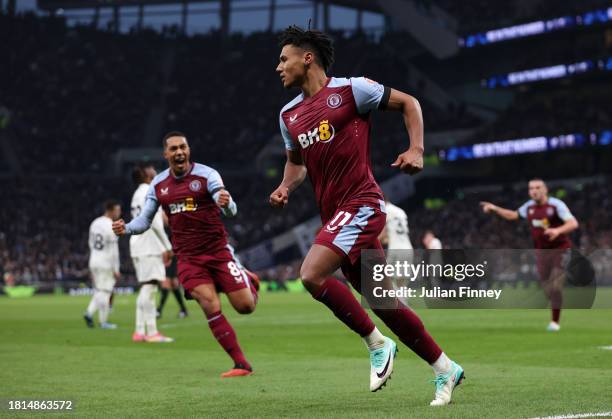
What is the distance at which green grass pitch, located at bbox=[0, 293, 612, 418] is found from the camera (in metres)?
7.14

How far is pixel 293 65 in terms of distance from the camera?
7.26 meters

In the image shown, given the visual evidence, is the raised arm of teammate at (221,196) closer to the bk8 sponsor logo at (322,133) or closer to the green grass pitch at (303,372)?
the green grass pitch at (303,372)

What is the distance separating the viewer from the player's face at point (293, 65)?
726 centimetres

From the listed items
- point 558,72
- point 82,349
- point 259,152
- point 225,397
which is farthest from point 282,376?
point 259,152

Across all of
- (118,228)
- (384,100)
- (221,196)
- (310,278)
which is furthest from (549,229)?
(310,278)

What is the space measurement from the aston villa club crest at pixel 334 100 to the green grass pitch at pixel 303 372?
2.08 meters

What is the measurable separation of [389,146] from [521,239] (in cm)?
1415

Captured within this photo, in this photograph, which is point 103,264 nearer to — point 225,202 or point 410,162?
point 225,202

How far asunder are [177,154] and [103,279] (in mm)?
8467

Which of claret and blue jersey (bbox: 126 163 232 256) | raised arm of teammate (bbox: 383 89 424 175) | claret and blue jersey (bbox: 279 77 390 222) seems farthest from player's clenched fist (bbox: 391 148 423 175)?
claret and blue jersey (bbox: 126 163 232 256)

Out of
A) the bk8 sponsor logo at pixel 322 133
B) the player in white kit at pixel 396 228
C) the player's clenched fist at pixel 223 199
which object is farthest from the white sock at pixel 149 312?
the bk8 sponsor logo at pixel 322 133

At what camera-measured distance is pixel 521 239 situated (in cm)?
4381

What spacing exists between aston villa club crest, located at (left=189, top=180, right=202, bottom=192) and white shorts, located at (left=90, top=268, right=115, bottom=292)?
27.4 feet

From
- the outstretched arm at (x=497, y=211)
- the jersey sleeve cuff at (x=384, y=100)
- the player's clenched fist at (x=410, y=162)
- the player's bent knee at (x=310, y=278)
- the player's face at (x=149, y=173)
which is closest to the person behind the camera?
the player's clenched fist at (x=410, y=162)
